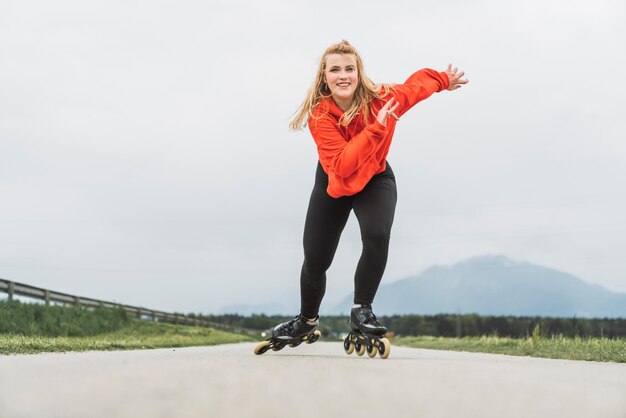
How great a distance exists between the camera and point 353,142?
4965 millimetres

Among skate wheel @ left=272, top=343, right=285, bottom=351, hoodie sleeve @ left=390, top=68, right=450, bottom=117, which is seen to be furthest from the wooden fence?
hoodie sleeve @ left=390, top=68, right=450, bottom=117

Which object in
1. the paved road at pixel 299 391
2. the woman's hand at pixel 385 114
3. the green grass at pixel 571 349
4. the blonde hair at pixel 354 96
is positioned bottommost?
the paved road at pixel 299 391

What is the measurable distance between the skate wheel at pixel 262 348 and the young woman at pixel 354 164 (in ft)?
2.32

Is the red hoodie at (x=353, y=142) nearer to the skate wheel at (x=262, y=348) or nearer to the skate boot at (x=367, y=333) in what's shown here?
the skate boot at (x=367, y=333)

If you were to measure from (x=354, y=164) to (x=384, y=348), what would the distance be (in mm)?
1289

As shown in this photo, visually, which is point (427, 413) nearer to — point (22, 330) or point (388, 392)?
point (388, 392)

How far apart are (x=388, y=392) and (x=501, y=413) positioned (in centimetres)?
54

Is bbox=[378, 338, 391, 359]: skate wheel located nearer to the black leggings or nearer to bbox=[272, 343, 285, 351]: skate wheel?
the black leggings

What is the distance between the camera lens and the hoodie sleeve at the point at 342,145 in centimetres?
488

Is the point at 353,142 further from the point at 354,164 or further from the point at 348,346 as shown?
the point at 348,346

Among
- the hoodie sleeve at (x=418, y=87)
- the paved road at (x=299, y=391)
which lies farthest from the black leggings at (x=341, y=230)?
the paved road at (x=299, y=391)

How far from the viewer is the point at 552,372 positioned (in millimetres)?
4082

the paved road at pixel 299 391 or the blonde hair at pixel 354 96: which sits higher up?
the blonde hair at pixel 354 96

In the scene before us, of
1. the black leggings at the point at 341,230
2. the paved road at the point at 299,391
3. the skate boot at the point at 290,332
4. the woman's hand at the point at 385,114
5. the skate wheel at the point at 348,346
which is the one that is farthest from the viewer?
the skate boot at the point at 290,332
